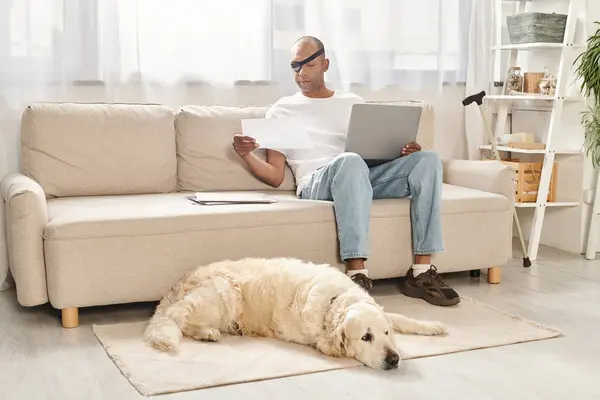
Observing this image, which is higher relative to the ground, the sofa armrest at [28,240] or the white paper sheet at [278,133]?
the white paper sheet at [278,133]

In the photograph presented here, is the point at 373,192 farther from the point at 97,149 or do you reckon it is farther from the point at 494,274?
the point at 97,149

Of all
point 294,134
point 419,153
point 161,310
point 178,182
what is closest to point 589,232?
point 419,153

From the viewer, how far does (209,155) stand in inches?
146

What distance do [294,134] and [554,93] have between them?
1632mm

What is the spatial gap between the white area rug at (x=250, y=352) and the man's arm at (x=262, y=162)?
919 mm

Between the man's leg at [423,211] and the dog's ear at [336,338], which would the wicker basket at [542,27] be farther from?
the dog's ear at [336,338]

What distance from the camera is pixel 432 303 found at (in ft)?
10.7

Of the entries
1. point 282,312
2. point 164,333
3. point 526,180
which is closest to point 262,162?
point 282,312

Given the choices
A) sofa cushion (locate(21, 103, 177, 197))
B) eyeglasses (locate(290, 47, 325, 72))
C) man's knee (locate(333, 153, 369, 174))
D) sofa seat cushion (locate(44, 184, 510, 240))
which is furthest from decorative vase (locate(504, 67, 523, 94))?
sofa cushion (locate(21, 103, 177, 197))

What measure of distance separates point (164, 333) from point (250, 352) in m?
0.29

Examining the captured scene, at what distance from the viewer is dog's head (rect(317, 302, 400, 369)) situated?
2457 millimetres

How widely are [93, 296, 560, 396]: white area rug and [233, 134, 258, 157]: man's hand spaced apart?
91cm

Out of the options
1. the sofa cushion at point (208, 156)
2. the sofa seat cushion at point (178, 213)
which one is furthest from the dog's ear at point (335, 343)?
the sofa cushion at point (208, 156)

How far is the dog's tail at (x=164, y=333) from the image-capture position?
8.54ft
